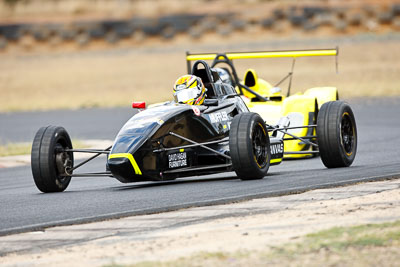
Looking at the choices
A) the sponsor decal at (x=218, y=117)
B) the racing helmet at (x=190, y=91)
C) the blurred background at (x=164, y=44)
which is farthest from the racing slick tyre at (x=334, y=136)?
the blurred background at (x=164, y=44)

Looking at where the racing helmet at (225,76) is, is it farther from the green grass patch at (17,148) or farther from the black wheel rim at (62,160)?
the black wheel rim at (62,160)

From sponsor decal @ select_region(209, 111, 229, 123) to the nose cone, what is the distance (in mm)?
2081

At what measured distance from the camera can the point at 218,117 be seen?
1299cm

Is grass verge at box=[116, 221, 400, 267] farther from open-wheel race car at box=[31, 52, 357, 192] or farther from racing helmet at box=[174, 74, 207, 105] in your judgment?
racing helmet at box=[174, 74, 207, 105]

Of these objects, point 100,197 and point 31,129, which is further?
point 31,129

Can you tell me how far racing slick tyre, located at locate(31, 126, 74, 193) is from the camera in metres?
11.5

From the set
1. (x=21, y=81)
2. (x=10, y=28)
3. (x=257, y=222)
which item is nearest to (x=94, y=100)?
(x=21, y=81)

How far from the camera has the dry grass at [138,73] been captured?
38.3m

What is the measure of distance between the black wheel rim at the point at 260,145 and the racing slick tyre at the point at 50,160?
8.39ft

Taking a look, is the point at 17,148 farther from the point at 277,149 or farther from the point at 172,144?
the point at 172,144

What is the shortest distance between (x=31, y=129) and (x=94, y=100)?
37.1ft

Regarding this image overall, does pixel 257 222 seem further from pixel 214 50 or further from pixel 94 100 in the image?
pixel 214 50

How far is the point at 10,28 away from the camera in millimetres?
56281

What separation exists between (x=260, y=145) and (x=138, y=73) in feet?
116
